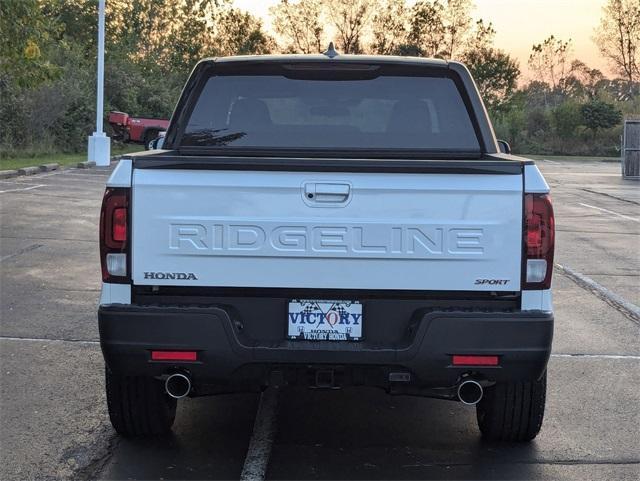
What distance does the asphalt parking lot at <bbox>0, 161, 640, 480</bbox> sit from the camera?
485 cm

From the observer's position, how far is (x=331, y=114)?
568 centimetres

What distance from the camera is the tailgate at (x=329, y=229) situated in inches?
A: 170

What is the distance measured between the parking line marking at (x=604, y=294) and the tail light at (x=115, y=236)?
5.63 m

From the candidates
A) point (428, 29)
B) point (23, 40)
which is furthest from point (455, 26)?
point (23, 40)

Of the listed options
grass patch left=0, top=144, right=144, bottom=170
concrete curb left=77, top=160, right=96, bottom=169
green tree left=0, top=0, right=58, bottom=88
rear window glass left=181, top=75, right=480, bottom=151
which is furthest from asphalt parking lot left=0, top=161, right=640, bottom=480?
concrete curb left=77, top=160, right=96, bottom=169

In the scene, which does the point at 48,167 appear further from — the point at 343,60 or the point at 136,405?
the point at 136,405

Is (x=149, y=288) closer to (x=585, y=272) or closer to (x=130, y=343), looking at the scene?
(x=130, y=343)

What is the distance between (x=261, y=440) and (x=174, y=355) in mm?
1053

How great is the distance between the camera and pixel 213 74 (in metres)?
5.70

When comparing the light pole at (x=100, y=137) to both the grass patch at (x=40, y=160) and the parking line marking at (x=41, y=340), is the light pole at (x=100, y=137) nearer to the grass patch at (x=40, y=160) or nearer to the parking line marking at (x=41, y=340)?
the grass patch at (x=40, y=160)

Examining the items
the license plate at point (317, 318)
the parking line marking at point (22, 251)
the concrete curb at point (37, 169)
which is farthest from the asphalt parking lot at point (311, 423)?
the concrete curb at point (37, 169)

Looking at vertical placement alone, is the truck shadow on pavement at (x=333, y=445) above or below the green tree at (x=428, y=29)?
below

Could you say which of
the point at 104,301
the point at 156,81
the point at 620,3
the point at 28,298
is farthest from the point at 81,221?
the point at 620,3

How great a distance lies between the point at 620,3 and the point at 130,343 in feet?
185
